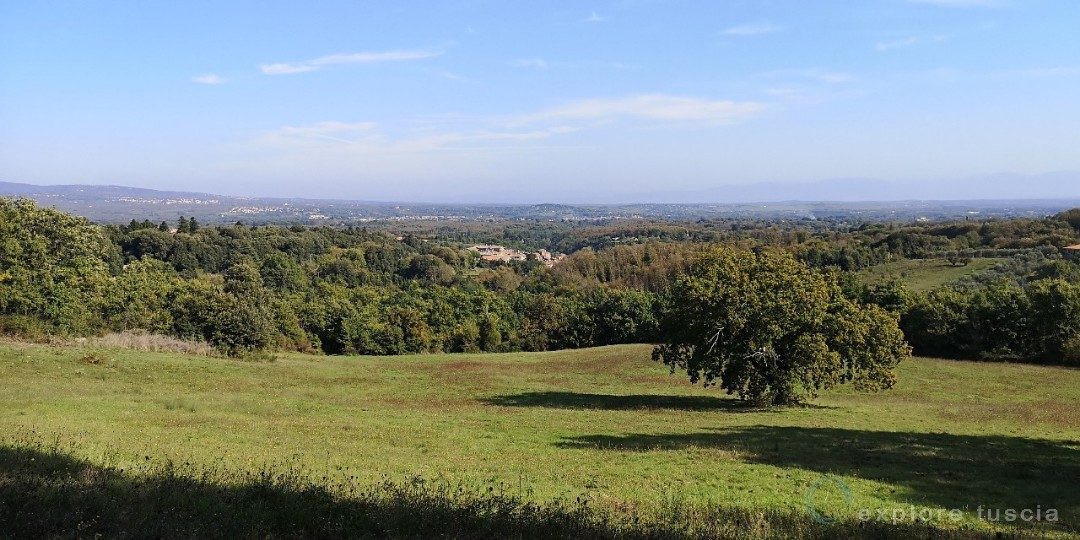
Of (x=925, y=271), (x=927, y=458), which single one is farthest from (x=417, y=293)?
(x=925, y=271)

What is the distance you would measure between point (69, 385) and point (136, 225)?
139 m

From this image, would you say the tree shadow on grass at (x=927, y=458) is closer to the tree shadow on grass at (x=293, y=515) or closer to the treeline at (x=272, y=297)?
the tree shadow on grass at (x=293, y=515)

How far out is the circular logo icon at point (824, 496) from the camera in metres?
12.0

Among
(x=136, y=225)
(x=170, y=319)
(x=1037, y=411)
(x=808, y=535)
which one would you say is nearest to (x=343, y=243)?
(x=136, y=225)

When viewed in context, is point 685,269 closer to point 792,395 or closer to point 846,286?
point 846,286

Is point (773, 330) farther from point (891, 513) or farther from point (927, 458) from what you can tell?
point (891, 513)

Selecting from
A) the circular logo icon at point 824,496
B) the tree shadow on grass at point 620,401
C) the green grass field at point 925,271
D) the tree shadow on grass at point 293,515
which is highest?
the tree shadow on grass at point 293,515

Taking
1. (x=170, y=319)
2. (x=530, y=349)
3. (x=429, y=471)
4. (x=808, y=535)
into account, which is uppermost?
(x=808, y=535)

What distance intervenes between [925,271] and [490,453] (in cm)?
13152

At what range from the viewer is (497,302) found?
334ft

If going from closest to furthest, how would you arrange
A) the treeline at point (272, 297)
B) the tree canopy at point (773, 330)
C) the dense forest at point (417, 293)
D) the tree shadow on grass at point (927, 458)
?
the tree shadow on grass at point (927, 458) < the tree canopy at point (773, 330) < the treeline at point (272, 297) < the dense forest at point (417, 293)

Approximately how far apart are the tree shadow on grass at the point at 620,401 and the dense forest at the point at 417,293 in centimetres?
553

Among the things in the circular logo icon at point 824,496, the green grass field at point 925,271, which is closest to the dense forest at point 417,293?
the green grass field at point 925,271

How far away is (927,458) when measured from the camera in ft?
68.2
